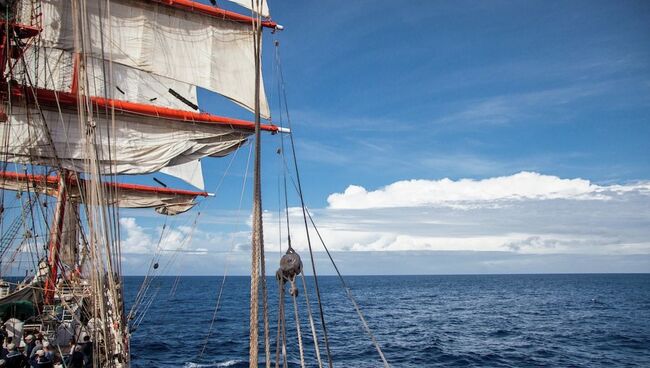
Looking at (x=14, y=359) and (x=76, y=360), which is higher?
(x=14, y=359)

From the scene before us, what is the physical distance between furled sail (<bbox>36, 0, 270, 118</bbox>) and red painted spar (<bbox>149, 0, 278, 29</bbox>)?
9.4 inches

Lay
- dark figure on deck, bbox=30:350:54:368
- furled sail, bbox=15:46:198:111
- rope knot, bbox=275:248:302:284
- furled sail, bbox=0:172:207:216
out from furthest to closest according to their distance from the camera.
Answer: furled sail, bbox=0:172:207:216 → furled sail, bbox=15:46:198:111 → dark figure on deck, bbox=30:350:54:368 → rope knot, bbox=275:248:302:284

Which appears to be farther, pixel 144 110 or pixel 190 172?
pixel 190 172

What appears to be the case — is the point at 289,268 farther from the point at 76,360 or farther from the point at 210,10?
the point at 210,10

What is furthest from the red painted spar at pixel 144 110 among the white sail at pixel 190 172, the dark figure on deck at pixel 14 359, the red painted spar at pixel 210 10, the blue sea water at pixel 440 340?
the white sail at pixel 190 172

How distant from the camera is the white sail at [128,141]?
61.9 ft

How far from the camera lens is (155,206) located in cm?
3266

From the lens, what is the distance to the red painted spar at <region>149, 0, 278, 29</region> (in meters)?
23.4

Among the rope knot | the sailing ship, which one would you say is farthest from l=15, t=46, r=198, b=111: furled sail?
the rope knot

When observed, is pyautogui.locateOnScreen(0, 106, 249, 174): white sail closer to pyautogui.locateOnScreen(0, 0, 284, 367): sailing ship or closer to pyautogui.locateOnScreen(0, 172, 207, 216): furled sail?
pyautogui.locateOnScreen(0, 0, 284, 367): sailing ship

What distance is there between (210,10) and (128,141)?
29.9 feet

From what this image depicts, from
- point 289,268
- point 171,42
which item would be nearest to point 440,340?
point 171,42

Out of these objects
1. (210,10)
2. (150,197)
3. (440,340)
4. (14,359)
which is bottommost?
(440,340)

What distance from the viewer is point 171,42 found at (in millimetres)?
23500
